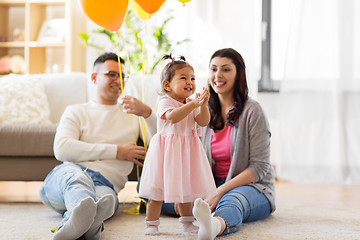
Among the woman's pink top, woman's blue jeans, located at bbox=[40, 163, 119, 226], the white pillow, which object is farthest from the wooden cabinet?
the woman's pink top

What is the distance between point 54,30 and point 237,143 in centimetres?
297

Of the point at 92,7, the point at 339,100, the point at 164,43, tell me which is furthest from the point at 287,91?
the point at 92,7

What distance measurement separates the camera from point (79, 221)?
143 centimetres

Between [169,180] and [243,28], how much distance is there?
262 centimetres

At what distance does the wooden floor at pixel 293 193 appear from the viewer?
9.04 feet

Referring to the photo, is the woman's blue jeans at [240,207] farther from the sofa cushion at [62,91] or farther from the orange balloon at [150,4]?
the sofa cushion at [62,91]

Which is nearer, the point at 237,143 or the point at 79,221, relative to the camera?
the point at 79,221

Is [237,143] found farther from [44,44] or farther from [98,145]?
[44,44]

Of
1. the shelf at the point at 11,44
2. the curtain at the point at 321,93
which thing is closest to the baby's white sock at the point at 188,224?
the curtain at the point at 321,93

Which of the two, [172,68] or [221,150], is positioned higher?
[172,68]

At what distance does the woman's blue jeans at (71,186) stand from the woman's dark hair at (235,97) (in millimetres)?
570

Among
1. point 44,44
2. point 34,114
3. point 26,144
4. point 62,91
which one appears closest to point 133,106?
point 26,144

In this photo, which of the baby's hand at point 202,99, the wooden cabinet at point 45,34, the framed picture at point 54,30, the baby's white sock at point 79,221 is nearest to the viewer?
the baby's white sock at point 79,221

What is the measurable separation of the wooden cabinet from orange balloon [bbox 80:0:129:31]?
8.15 feet
